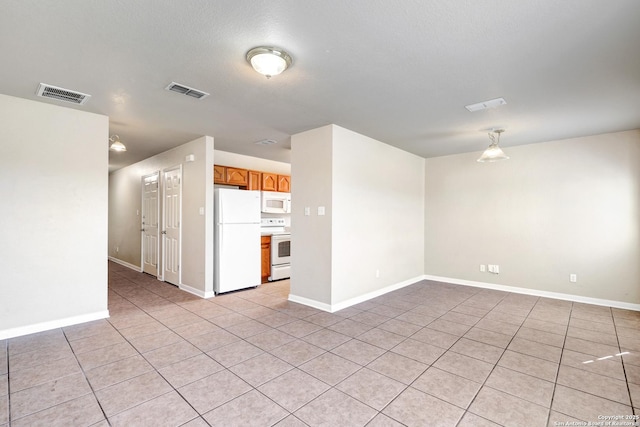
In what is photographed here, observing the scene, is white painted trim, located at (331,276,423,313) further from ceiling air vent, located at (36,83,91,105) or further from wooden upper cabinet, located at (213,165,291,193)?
ceiling air vent, located at (36,83,91,105)

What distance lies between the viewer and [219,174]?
17.9 ft

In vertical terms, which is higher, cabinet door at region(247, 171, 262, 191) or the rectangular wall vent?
the rectangular wall vent

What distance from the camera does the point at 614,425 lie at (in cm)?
184

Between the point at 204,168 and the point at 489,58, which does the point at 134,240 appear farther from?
the point at 489,58

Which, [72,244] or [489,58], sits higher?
[489,58]

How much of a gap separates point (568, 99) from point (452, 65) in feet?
5.23

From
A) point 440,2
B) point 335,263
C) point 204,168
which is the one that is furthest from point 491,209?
point 204,168

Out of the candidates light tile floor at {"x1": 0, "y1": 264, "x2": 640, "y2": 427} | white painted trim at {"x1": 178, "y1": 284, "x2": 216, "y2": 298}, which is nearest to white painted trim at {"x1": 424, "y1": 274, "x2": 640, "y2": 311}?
light tile floor at {"x1": 0, "y1": 264, "x2": 640, "y2": 427}

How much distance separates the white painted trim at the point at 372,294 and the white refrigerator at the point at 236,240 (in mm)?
1800

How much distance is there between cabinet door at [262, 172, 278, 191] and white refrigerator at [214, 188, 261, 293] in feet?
3.34

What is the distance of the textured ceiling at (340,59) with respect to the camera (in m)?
1.78

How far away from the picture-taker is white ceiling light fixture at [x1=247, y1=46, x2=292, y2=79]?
215 centimetres
